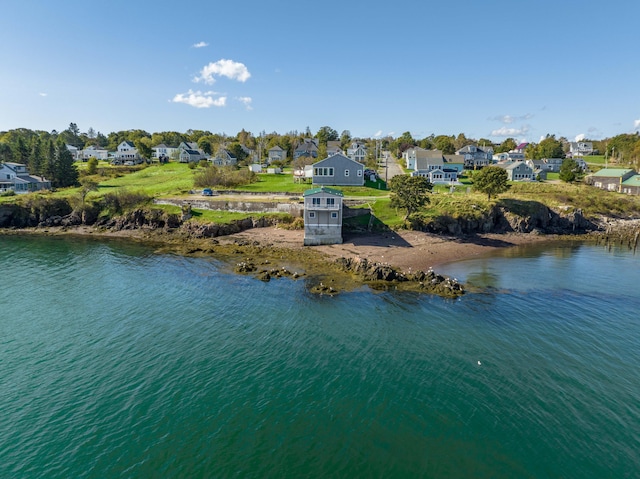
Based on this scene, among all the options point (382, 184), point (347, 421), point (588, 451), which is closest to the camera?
point (588, 451)

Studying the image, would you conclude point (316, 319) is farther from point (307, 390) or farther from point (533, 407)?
point (533, 407)

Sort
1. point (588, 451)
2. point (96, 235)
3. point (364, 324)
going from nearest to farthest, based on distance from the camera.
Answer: point (588, 451)
point (364, 324)
point (96, 235)

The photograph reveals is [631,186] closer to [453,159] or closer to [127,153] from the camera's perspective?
[453,159]

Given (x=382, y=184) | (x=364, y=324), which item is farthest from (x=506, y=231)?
(x=364, y=324)

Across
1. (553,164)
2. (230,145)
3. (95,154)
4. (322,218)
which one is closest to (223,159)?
(230,145)

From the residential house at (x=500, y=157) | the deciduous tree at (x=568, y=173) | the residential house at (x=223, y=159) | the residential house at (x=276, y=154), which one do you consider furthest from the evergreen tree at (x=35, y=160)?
the residential house at (x=500, y=157)

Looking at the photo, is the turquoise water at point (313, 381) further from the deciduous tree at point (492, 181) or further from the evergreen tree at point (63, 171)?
the evergreen tree at point (63, 171)
